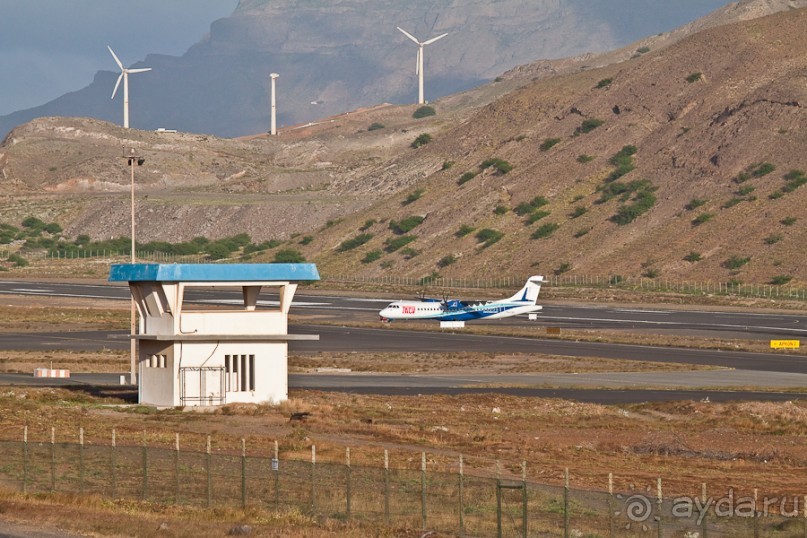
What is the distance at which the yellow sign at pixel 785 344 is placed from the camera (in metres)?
109

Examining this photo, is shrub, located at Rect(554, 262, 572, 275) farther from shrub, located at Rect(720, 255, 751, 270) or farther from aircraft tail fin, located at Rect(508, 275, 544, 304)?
aircraft tail fin, located at Rect(508, 275, 544, 304)

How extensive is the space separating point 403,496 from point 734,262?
147799 millimetres

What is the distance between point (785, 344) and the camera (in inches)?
4338

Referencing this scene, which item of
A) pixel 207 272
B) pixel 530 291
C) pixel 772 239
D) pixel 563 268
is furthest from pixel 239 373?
pixel 563 268

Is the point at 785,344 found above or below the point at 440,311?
below

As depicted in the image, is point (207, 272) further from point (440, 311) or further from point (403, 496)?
point (440, 311)

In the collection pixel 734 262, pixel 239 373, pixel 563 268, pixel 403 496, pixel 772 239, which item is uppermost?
pixel 772 239

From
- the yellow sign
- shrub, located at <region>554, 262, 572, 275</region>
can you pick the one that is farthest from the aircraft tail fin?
shrub, located at <region>554, 262, 572, 275</region>

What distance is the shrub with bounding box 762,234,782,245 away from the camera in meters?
183

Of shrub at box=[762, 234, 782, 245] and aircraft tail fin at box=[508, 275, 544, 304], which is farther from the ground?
shrub at box=[762, 234, 782, 245]

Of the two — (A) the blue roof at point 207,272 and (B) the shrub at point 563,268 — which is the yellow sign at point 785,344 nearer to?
(A) the blue roof at point 207,272

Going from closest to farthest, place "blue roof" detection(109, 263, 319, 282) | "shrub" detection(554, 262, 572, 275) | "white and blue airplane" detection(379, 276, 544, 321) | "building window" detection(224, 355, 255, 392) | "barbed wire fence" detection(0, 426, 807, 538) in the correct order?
"barbed wire fence" detection(0, 426, 807, 538) < "blue roof" detection(109, 263, 319, 282) < "building window" detection(224, 355, 255, 392) < "white and blue airplane" detection(379, 276, 544, 321) < "shrub" detection(554, 262, 572, 275)

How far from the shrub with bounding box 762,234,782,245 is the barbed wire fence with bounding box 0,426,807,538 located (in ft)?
468

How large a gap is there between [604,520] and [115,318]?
11059 centimetres
